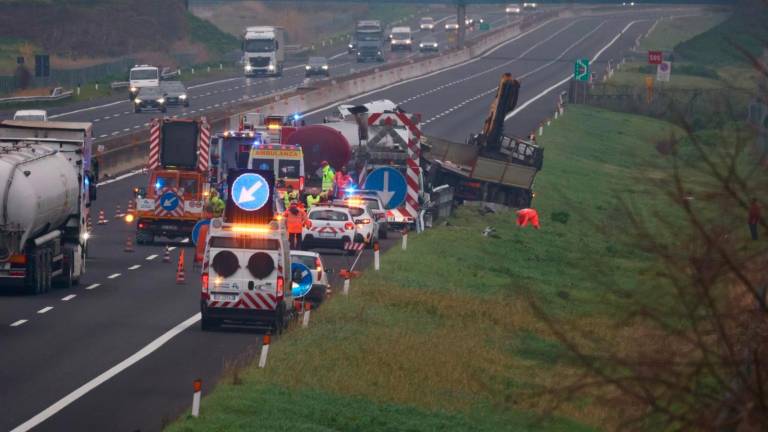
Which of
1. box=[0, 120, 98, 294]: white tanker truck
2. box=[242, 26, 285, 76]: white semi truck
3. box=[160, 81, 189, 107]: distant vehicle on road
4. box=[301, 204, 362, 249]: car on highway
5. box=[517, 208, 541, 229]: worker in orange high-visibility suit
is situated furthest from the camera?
box=[242, 26, 285, 76]: white semi truck

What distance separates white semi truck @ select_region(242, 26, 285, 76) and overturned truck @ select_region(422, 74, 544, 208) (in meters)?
57.6

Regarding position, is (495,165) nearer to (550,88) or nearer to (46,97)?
(46,97)

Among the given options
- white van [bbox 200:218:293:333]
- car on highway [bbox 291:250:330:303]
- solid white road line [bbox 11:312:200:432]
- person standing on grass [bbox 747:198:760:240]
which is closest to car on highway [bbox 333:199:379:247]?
car on highway [bbox 291:250:330:303]

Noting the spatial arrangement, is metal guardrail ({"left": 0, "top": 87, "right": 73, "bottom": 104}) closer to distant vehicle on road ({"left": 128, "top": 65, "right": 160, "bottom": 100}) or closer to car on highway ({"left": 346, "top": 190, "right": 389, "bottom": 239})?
distant vehicle on road ({"left": 128, "top": 65, "right": 160, "bottom": 100})

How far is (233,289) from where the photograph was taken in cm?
2616

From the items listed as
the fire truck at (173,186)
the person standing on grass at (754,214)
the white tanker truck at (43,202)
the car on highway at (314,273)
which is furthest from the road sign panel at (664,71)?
the person standing on grass at (754,214)

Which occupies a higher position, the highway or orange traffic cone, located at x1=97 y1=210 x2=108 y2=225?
the highway

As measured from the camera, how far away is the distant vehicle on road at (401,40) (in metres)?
140

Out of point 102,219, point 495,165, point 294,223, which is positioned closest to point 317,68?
point 495,165

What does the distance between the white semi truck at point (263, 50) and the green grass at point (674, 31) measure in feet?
135

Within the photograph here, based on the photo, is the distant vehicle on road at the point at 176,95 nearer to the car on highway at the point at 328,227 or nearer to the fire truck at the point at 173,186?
the fire truck at the point at 173,186

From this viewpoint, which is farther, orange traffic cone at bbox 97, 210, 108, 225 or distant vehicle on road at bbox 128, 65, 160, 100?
distant vehicle on road at bbox 128, 65, 160, 100

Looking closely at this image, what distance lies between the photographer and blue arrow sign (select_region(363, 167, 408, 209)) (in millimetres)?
35375

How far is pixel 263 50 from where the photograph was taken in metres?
112
